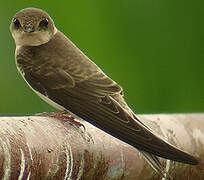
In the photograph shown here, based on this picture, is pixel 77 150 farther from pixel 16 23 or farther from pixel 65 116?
pixel 16 23

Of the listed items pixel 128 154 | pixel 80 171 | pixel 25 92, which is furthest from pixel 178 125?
pixel 25 92

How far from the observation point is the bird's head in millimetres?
4918

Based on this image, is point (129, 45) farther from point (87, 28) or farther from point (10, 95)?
point (10, 95)

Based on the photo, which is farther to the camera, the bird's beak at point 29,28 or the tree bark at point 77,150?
the bird's beak at point 29,28

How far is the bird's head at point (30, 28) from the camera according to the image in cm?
Result: 492

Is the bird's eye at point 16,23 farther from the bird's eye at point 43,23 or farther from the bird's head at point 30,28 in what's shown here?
the bird's eye at point 43,23

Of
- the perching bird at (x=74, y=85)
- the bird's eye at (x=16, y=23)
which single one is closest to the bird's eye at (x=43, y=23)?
the perching bird at (x=74, y=85)

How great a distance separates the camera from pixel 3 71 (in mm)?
6117

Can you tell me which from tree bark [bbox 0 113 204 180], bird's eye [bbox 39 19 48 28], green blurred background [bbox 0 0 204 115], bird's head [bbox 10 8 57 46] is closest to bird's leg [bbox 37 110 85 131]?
tree bark [bbox 0 113 204 180]

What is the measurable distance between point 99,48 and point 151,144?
2.54 metres

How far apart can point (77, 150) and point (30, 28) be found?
1.43 meters

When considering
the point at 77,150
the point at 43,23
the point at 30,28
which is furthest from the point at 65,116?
the point at 43,23

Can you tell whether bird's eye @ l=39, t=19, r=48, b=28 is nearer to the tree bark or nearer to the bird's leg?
the bird's leg

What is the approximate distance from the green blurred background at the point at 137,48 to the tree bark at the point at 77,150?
1.81 metres
